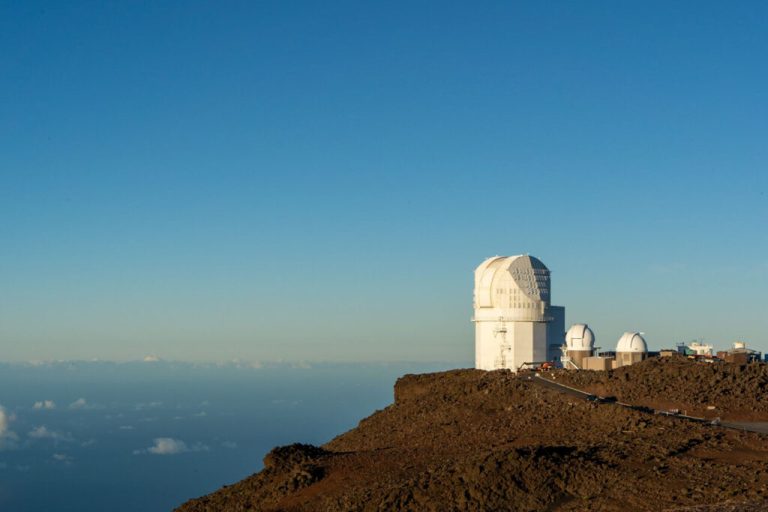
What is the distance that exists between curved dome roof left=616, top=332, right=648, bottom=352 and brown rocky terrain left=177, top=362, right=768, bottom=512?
12177mm

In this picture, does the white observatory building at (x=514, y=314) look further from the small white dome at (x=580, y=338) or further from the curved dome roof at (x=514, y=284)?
the small white dome at (x=580, y=338)

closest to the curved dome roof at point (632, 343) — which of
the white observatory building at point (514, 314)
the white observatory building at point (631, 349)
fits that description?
the white observatory building at point (631, 349)

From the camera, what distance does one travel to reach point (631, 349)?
5481 cm

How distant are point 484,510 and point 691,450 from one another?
8.96 meters

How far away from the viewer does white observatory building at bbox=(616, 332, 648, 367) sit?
5438 centimetres

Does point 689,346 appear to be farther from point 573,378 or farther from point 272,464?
point 272,464

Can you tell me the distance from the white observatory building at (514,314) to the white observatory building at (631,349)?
4.66 m

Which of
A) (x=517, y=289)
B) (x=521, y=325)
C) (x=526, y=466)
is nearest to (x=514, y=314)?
(x=521, y=325)

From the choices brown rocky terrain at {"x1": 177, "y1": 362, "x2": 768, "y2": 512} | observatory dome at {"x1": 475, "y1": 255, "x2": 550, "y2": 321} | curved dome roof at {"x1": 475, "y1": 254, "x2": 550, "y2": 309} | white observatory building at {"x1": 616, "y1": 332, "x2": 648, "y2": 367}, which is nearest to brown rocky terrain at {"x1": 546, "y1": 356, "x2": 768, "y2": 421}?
brown rocky terrain at {"x1": 177, "y1": 362, "x2": 768, "y2": 512}

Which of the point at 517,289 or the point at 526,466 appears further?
the point at 517,289

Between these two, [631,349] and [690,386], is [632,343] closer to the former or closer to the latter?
[631,349]

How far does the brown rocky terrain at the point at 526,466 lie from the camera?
24.9 meters

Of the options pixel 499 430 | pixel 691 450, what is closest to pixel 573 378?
pixel 499 430

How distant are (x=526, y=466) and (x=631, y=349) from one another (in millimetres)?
30595
